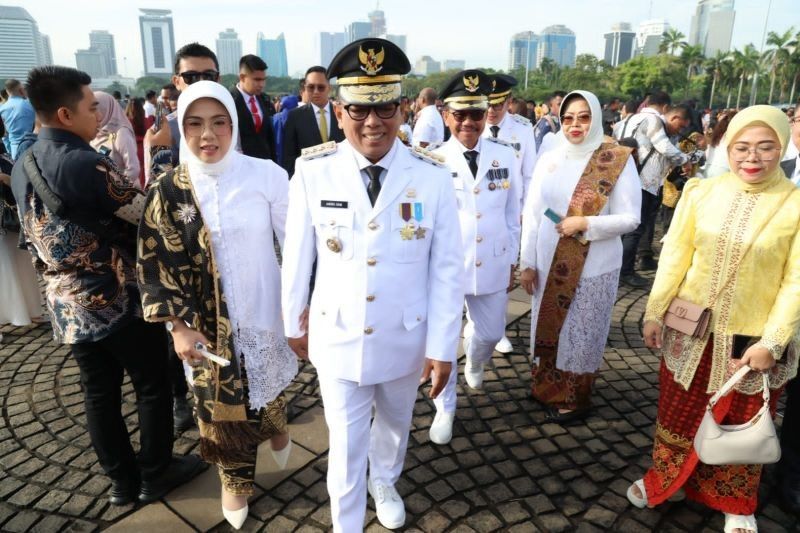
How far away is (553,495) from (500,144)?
7.82 feet

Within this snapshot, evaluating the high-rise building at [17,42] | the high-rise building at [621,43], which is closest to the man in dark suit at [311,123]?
the high-rise building at [17,42]

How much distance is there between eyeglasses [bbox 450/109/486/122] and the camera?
3.48 m

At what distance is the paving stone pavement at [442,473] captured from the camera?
2.80 m

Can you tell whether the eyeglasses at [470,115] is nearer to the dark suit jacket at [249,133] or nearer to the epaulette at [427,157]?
the epaulette at [427,157]

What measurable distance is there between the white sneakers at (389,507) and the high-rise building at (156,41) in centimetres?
19235

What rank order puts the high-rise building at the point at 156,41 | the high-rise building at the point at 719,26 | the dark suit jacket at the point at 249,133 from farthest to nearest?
the high-rise building at the point at 156,41, the high-rise building at the point at 719,26, the dark suit jacket at the point at 249,133

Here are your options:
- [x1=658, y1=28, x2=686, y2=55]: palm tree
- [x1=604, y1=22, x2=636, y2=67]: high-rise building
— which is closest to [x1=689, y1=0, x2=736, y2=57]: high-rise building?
[x1=604, y1=22, x2=636, y2=67]: high-rise building

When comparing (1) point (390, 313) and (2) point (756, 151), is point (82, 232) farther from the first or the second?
(2) point (756, 151)

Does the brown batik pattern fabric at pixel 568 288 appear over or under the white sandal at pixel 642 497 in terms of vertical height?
over

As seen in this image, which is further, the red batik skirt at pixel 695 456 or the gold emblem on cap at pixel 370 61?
the red batik skirt at pixel 695 456

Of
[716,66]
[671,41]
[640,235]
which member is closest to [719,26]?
[671,41]

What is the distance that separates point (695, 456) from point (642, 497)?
40 cm

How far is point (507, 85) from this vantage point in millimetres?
5078

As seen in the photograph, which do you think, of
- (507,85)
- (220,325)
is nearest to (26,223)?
(220,325)
